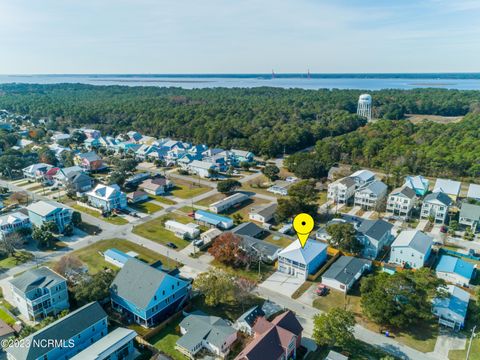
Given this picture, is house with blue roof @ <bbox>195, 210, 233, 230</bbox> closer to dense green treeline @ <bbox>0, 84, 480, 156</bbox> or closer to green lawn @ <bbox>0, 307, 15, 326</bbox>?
green lawn @ <bbox>0, 307, 15, 326</bbox>

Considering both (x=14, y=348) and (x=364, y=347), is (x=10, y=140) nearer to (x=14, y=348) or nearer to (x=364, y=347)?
(x=14, y=348)

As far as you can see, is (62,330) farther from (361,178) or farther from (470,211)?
(470,211)

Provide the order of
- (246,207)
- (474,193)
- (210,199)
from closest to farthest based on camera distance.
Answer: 1. (474,193)
2. (246,207)
3. (210,199)

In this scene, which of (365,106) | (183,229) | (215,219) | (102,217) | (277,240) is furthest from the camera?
(365,106)

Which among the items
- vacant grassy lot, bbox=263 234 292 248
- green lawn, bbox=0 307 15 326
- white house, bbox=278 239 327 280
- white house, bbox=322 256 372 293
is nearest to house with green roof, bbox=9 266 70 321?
green lawn, bbox=0 307 15 326

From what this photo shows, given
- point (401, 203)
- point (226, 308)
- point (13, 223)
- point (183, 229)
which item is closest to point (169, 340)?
→ point (226, 308)

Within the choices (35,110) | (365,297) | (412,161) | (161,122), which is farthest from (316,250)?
(35,110)

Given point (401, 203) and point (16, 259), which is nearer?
point (16, 259)

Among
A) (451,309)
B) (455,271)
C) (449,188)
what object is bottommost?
(455,271)
